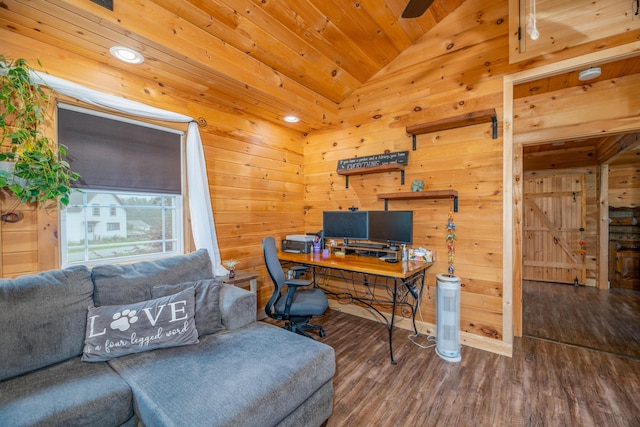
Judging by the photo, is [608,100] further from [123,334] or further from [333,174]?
[123,334]

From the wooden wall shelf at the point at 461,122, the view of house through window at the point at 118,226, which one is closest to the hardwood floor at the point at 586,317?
the wooden wall shelf at the point at 461,122

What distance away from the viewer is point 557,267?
191 inches

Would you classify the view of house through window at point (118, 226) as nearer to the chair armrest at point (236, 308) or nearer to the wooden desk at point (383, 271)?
the chair armrest at point (236, 308)

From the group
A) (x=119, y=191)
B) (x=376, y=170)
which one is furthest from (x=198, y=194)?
(x=376, y=170)

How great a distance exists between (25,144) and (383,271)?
8.91ft

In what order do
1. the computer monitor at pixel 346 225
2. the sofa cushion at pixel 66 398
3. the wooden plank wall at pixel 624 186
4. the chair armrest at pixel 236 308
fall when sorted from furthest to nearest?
the wooden plank wall at pixel 624 186, the computer monitor at pixel 346 225, the chair armrest at pixel 236 308, the sofa cushion at pixel 66 398

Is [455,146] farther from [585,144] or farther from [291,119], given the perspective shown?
[585,144]

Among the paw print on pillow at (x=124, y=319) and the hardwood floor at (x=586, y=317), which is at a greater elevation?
the paw print on pillow at (x=124, y=319)

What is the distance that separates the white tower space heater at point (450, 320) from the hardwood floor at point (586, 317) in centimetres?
111

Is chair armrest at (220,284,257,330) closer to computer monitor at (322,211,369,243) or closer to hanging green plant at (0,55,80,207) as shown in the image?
hanging green plant at (0,55,80,207)

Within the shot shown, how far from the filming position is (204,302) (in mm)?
1914

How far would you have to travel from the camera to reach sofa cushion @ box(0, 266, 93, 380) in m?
1.38

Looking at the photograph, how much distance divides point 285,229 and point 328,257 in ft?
3.03

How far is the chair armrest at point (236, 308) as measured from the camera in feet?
6.43
